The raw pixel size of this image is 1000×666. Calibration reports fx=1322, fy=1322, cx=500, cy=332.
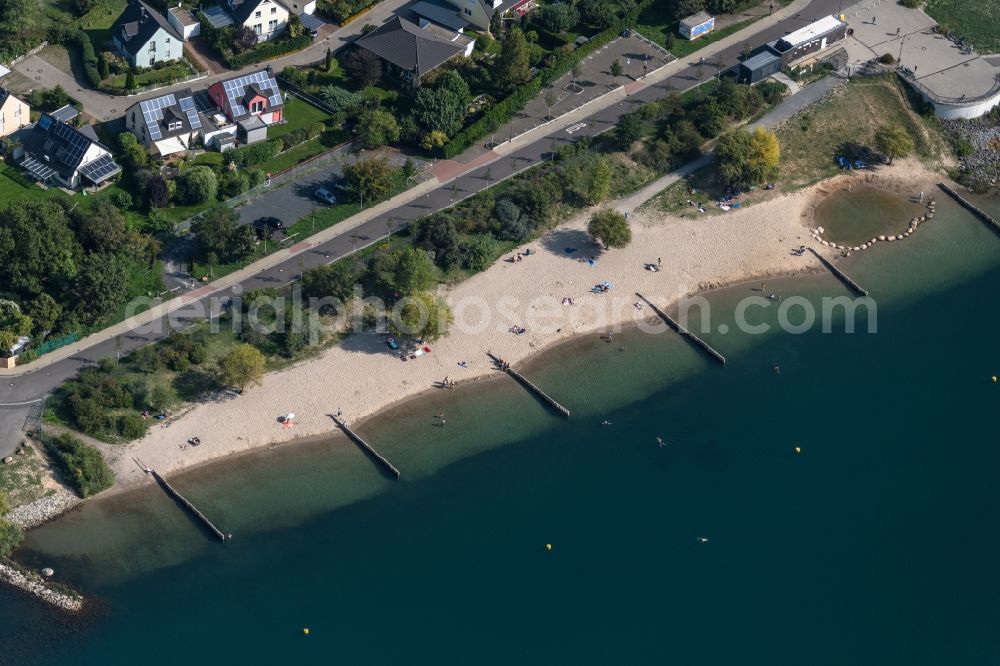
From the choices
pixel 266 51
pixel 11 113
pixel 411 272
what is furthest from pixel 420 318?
pixel 11 113

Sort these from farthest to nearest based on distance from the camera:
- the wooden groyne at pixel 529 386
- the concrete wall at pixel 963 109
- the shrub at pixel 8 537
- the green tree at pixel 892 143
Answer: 1. the concrete wall at pixel 963 109
2. the green tree at pixel 892 143
3. the wooden groyne at pixel 529 386
4. the shrub at pixel 8 537

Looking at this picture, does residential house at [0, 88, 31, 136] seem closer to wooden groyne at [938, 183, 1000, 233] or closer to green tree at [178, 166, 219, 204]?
green tree at [178, 166, 219, 204]

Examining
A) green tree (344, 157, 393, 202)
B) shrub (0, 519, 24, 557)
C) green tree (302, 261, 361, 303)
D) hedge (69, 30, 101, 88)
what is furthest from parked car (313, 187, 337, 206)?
shrub (0, 519, 24, 557)

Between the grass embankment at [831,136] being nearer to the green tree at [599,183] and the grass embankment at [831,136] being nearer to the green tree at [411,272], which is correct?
the green tree at [599,183]

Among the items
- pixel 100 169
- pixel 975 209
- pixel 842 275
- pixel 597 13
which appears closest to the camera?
pixel 100 169

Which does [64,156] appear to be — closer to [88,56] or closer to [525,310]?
[88,56]

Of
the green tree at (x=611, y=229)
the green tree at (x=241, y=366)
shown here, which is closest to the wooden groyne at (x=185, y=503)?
the green tree at (x=241, y=366)

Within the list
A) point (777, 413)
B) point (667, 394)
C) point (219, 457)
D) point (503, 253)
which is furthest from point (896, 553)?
point (219, 457)
